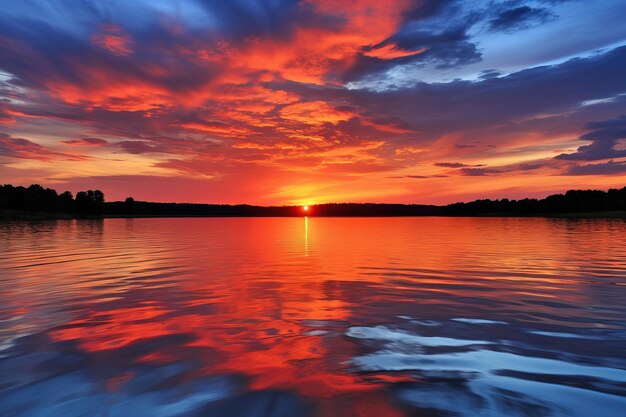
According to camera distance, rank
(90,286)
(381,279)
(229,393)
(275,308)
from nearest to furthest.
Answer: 1. (229,393)
2. (275,308)
3. (90,286)
4. (381,279)

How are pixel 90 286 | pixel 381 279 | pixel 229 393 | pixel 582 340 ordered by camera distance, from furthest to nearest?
pixel 381 279 < pixel 90 286 < pixel 582 340 < pixel 229 393

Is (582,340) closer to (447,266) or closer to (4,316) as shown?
(447,266)

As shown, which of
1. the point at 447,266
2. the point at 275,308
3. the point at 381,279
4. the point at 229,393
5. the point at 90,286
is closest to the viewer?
the point at 229,393

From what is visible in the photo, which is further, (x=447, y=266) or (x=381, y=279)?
(x=447, y=266)

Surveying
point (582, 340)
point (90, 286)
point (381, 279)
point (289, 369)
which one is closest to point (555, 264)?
point (381, 279)

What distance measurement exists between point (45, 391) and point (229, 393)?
11.8ft

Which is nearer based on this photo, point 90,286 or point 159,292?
point 159,292

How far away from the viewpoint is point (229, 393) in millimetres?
7320

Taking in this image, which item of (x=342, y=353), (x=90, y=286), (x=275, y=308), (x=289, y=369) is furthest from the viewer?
(x=90, y=286)

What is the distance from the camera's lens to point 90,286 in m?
19.1

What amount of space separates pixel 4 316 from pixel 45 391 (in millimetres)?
7814

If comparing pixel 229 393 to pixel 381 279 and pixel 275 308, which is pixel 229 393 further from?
pixel 381 279

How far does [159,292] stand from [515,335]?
14.6 meters

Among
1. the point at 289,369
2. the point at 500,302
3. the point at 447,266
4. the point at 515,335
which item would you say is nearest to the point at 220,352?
the point at 289,369
